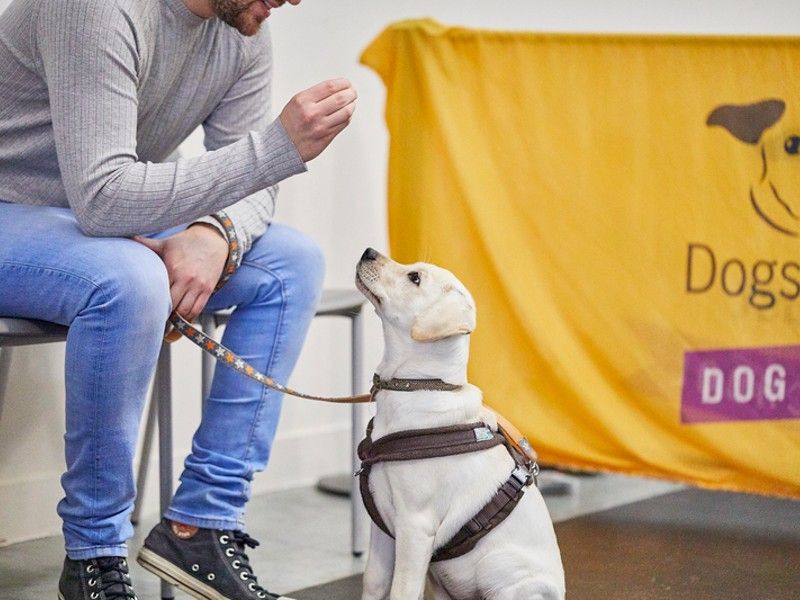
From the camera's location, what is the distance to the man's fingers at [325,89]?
1.57 metres

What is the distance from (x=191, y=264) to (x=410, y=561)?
53 cm

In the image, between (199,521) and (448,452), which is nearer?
(448,452)

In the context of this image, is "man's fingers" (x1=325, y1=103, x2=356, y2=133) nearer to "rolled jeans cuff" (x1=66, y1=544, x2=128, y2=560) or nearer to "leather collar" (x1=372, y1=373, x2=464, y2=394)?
"leather collar" (x1=372, y1=373, x2=464, y2=394)

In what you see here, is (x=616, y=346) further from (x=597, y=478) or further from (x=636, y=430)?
(x=597, y=478)

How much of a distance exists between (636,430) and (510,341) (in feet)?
1.16

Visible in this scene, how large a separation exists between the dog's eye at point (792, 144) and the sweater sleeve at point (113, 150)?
136 centimetres

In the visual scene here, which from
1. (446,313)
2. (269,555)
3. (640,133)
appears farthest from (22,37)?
(640,133)

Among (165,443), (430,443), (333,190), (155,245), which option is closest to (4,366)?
(165,443)

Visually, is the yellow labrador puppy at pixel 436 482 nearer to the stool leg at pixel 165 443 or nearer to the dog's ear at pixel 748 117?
the stool leg at pixel 165 443

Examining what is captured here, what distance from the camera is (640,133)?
8.64 feet

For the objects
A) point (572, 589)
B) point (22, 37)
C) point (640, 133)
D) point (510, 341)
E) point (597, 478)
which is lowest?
point (597, 478)

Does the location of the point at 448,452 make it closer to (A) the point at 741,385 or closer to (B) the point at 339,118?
(B) the point at 339,118

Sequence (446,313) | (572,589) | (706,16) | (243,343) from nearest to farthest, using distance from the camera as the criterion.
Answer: (446,313), (243,343), (572,589), (706,16)

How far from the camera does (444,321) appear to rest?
1.60 m
